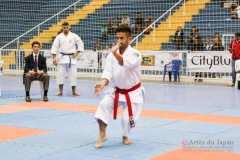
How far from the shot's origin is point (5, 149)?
6137 millimetres

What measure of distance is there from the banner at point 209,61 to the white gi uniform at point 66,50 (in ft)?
18.7

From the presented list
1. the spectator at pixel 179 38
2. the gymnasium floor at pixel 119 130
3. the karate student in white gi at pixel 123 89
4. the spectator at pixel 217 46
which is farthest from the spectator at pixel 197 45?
the karate student in white gi at pixel 123 89

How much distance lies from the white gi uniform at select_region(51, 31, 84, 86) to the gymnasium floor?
2.41 feet

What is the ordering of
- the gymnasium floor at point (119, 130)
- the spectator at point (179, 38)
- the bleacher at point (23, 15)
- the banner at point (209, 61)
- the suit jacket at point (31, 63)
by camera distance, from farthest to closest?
the bleacher at point (23, 15), the spectator at point (179, 38), the banner at point (209, 61), the suit jacket at point (31, 63), the gymnasium floor at point (119, 130)

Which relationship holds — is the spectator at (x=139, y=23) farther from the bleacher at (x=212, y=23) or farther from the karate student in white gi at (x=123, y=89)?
the karate student in white gi at (x=123, y=89)

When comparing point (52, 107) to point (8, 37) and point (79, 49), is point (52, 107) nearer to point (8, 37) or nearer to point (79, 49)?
point (79, 49)

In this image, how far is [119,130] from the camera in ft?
25.1

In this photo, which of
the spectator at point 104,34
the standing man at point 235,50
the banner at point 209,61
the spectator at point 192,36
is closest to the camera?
the standing man at point 235,50

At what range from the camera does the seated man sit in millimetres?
11727

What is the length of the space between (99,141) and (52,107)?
4.32 m

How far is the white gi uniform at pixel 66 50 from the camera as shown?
12.9 m

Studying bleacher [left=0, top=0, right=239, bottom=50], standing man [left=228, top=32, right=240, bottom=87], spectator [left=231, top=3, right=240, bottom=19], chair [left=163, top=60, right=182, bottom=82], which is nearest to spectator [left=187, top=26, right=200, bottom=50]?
bleacher [left=0, top=0, right=239, bottom=50]

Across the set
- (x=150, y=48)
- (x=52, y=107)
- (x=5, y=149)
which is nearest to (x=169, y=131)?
(x=5, y=149)

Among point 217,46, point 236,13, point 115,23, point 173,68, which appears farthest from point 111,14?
point 217,46
